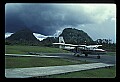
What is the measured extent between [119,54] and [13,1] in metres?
1.29

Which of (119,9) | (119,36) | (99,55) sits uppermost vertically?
(119,9)

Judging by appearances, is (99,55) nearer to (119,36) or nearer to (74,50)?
(74,50)
